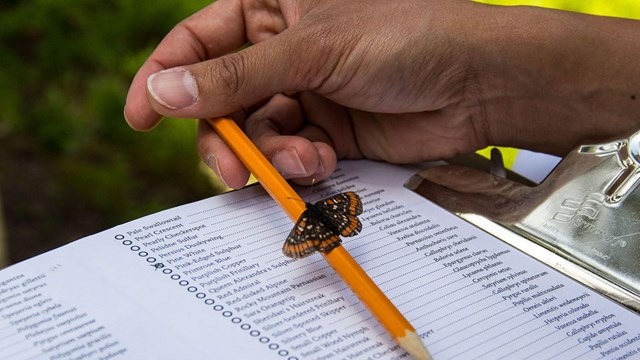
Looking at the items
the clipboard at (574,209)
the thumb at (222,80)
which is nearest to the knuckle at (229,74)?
the thumb at (222,80)

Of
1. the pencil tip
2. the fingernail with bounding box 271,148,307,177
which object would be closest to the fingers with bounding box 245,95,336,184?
the fingernail with bounding box 271,148,307,177

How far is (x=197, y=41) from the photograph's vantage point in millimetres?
1093

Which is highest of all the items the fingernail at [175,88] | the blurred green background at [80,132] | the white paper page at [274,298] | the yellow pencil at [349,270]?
the fingernail at [175,88]

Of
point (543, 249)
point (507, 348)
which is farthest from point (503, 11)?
point (507, 348)

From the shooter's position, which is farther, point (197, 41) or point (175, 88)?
point (197, 41)

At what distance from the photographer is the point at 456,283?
0.77 m

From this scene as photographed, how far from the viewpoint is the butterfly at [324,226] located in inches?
28.1

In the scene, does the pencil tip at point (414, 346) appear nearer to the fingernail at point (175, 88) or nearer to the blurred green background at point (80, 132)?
the fingernail at point (175, 88)

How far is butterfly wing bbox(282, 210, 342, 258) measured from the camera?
711mm

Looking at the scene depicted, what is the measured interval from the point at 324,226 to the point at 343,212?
0.04 meters

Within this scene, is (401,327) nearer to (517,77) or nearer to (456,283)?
(456,283)

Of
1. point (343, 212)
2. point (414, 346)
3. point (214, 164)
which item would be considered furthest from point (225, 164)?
point (414, 346)

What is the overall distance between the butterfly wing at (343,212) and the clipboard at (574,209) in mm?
164

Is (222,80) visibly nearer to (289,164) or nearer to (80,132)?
(289,164)
